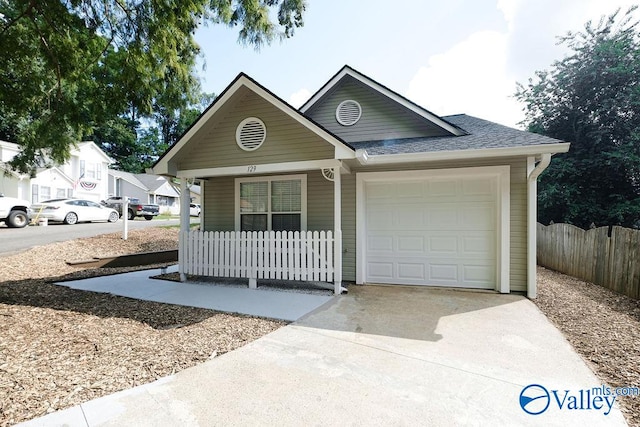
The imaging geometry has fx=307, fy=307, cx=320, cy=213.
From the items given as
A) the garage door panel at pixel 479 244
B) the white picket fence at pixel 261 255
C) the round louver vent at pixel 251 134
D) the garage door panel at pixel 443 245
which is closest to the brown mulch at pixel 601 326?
the garage door panel at pixel 479 244

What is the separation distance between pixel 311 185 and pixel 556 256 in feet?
23.8

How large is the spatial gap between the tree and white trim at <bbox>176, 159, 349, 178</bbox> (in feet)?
45.2

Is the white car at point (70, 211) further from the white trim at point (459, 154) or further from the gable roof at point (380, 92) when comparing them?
the white trim at point (459, 154)

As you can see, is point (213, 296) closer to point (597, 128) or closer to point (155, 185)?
point (597, 128)

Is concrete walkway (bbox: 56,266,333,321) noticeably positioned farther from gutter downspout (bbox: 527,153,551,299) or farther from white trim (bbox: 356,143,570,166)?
gutter downspout (bbox: 527,153,551,299)

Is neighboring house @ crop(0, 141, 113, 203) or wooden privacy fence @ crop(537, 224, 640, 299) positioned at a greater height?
neighboring house @ crop(0, 141, 113, 203)

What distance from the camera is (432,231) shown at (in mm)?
6316

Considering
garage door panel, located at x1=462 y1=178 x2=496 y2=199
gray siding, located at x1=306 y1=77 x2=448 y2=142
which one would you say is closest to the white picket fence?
garage door panel, located at x1=462 y1=178 x2=496 y2=199

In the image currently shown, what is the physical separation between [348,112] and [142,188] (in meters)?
34.0

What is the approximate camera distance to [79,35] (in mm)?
5227

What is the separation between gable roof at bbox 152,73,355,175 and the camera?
5473 millimetres

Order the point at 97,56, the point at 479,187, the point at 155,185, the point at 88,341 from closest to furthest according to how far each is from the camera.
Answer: the point at 88,341, the point at 97,56, the point at 479,187, the point at 155,185

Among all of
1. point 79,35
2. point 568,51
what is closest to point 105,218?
point 79,35

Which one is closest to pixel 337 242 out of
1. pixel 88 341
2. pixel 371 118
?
pixel 371 118
